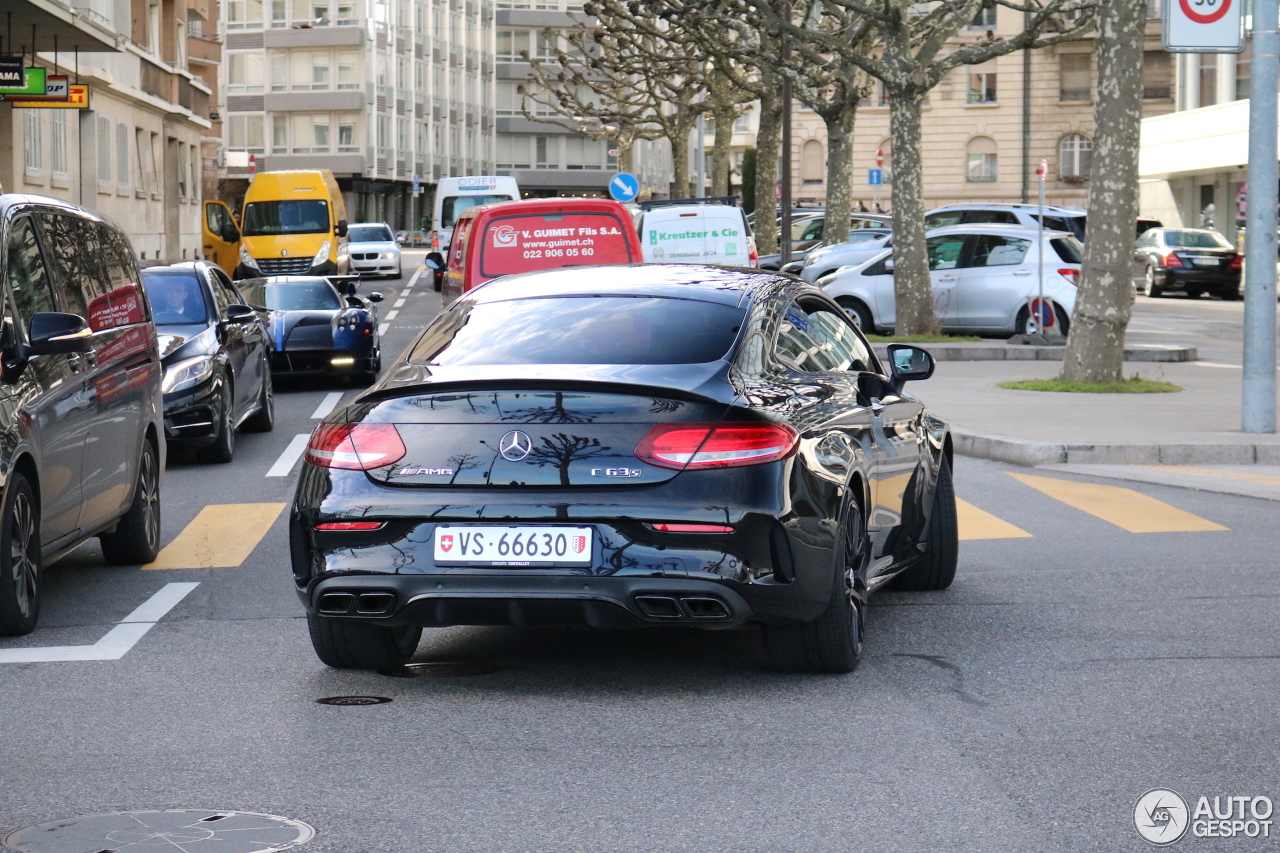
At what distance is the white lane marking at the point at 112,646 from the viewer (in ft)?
23.1

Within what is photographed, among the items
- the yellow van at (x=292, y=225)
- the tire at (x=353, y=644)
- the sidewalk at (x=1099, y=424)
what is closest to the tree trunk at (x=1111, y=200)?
the sidewalk at (x=1099, y=424)

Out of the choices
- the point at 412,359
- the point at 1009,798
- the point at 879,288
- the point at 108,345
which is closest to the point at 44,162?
the point at 879,288

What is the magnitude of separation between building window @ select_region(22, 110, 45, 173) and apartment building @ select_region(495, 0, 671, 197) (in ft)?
253

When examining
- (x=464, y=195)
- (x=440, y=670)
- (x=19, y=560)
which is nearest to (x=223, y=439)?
(x=19, y=560)

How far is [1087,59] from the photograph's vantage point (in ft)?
254

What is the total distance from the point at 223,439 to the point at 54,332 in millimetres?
6503

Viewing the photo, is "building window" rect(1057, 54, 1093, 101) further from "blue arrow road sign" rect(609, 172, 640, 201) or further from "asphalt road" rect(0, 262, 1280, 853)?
"asphalt road" rect(0, 262, 1280, 853)

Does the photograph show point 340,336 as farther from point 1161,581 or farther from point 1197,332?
point 1197,332

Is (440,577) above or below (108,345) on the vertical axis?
below

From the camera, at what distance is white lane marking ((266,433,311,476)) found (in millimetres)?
13617

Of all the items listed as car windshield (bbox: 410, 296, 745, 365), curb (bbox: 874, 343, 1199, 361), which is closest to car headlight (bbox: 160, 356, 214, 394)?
car windshield (bbox: 410, 296, 745, 365)

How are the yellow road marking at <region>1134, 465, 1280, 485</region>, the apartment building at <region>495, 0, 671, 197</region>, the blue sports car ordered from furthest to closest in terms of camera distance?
1. the apartment building at <region>495, 0, 671, 197</region>
2. the blue sports car
3. the yellow road marking at <region>1134, 465, 1280, 485</region>

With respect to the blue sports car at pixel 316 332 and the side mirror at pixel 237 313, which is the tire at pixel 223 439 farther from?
the blue sports car at pixel 316 332

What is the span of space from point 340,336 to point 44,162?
20.8 meters
